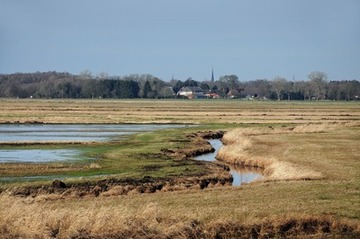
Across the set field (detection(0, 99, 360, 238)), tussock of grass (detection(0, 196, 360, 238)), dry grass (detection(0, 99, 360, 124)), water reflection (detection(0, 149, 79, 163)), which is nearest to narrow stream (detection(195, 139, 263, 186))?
field (detection(0, 99, 360, 238))

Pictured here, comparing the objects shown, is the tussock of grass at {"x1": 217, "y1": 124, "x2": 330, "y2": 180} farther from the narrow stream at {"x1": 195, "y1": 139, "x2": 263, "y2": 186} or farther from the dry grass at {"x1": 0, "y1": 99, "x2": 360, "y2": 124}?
the dry grass at {"x1": 0, "y1": 99, "x2": 360, "y2": 124}

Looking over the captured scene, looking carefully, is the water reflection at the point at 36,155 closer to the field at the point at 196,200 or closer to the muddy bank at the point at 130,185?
the field at the point at 196,200

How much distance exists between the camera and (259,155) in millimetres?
41562

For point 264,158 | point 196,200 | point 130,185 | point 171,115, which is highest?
point 196,200

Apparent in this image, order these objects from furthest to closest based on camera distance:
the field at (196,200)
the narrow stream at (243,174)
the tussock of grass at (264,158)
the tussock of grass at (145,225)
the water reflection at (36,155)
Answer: the water reflection at (36,155)
the narrow stream at (243,174)
the tussock of grass at (264,158)
the field at (196,200)
the tussock of grass at (145,225)

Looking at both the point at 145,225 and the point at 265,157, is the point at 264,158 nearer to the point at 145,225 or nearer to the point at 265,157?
the point at 265,157

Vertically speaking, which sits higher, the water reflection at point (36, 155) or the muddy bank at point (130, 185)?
the muddy bank at point (130, 185)

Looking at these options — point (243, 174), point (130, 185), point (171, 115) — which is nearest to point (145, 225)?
point (130, 185)

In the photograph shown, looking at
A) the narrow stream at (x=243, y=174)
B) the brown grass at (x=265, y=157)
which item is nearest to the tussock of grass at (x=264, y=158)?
the brown grass at (x=265, y=157)

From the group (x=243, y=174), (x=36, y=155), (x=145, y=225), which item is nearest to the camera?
(x=145, y=225)

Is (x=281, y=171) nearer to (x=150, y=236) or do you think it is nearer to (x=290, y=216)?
(x=290, y=216)

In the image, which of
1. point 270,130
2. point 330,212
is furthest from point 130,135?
point 330,212

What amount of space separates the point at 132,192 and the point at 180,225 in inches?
454

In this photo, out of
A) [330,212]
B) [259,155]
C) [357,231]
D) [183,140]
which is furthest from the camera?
[183,140]
